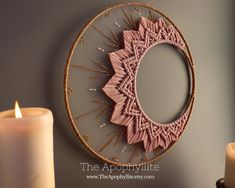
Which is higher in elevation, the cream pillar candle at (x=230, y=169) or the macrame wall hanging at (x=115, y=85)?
the macrame wall hanging at (x=115, y=85)

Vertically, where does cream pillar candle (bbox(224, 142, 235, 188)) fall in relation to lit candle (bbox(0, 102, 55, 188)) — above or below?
below

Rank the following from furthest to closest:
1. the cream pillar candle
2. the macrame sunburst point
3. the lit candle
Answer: the macrame sunburst point < the cream pillar candle < the lit candle

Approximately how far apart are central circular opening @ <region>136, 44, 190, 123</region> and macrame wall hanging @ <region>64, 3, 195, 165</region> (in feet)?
0.07

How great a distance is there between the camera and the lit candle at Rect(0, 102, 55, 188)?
0.81 feet

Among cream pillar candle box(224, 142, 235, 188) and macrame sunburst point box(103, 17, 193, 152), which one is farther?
macrame sunburst point box(103, 17, 193, 152)

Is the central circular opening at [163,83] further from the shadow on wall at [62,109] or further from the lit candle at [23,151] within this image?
the lit candle at [23,151]

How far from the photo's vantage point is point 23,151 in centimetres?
25

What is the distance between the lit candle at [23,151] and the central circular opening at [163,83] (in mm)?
376

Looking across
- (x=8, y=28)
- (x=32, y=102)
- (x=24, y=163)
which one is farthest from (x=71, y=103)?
(x=24, y=163)

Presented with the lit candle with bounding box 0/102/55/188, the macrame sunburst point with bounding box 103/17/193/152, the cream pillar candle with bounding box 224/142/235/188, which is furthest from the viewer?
the macrame sunburst point with bounding box 103/17/193/152

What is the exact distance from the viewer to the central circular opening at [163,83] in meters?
0.61

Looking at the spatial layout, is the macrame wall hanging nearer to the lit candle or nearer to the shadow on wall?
the shadow on wall

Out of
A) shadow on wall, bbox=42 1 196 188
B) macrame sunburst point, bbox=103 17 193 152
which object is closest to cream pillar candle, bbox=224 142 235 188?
macrame sunburst point, bbox=103 17 193 152

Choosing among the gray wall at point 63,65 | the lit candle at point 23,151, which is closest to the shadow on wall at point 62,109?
the gray wall at point 63,65
